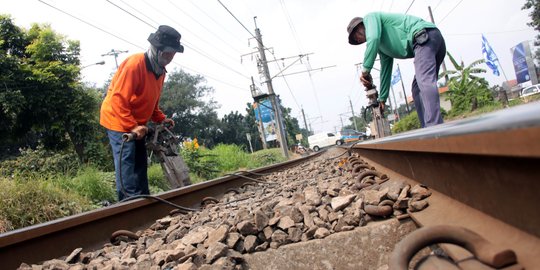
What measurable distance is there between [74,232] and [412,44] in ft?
11.6

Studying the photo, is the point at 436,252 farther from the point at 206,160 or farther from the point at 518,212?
the point at 206,160

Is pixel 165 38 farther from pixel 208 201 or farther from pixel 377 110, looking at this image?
pixel 377 110

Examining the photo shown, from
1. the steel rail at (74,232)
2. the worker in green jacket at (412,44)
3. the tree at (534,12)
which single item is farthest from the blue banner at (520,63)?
the steel rail at (74,232)

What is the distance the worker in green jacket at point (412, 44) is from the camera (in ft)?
13.2

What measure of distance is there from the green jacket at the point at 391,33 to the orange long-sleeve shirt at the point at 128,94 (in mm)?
2424

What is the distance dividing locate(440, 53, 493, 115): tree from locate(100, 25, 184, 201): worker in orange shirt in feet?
72.2

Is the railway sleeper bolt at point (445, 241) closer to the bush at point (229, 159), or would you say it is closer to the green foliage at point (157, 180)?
the green foliage at point (157, 180)

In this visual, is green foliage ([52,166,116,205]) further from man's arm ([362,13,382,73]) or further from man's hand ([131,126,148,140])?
man's arm ([362,13,382,73])

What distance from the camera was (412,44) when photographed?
165 inches

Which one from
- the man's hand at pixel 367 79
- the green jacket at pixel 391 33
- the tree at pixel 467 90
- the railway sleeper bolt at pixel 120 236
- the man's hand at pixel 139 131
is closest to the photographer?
the railway sleeper bolt at pixel 120 236

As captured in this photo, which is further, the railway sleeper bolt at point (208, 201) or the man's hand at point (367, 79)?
the man's hand at point (367, 79)

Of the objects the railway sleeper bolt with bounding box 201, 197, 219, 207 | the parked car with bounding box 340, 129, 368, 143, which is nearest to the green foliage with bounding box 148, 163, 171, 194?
the railway sleeper bolt with bounding box 201, 197, 219, 207

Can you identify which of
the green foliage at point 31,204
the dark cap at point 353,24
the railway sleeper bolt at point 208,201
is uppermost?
the dark cap at point 353,24

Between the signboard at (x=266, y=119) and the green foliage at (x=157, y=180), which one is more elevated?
the signboard at (x=266, y=119)
